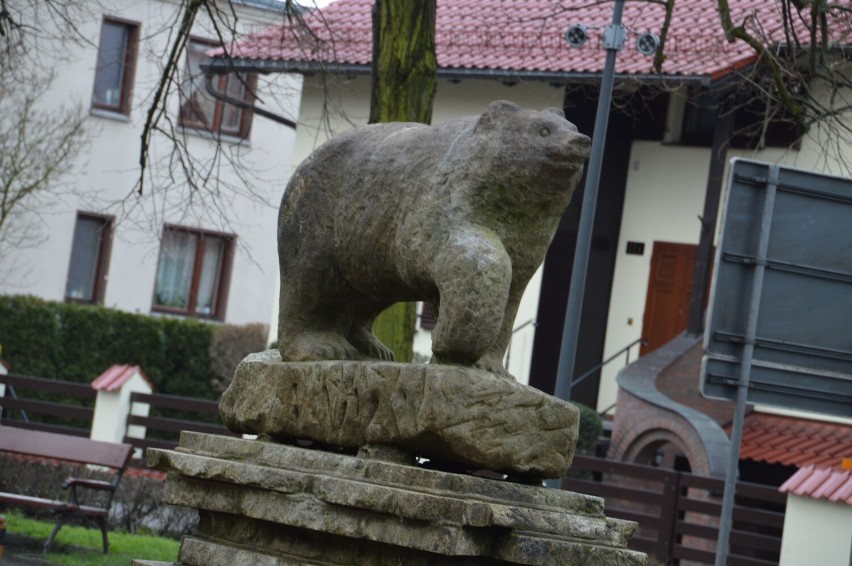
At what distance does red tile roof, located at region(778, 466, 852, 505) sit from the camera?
42.1 feet

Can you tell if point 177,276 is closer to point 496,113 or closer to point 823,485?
point 823,485

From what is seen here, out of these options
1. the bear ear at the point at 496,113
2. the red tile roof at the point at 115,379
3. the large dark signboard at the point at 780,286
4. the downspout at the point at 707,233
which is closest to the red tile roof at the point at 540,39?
the downspout at the point at 707,233

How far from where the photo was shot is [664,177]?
25344 millimetres

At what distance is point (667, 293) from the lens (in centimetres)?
2512

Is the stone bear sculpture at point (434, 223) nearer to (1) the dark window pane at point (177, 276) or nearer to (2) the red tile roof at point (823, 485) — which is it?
(2) the red tile roof at point (823, 485)

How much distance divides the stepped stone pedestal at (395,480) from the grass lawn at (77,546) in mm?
7504

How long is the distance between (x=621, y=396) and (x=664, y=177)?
4.86 metres

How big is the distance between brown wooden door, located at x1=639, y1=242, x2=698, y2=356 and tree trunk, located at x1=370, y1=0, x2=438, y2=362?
14.8 meters

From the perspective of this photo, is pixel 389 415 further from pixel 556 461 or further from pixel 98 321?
pixel 98 321

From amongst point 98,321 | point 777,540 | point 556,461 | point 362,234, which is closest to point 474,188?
point 362,234

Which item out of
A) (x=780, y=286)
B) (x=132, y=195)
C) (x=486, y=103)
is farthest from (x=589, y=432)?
(x=780, y=286)

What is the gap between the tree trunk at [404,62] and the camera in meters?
10.7

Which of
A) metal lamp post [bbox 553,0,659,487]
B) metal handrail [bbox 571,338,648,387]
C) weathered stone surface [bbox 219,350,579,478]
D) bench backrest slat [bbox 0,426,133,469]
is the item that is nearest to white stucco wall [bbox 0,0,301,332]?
metal handrail [bbox 571,338,648,387]

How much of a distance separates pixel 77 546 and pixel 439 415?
1012 centimetres
